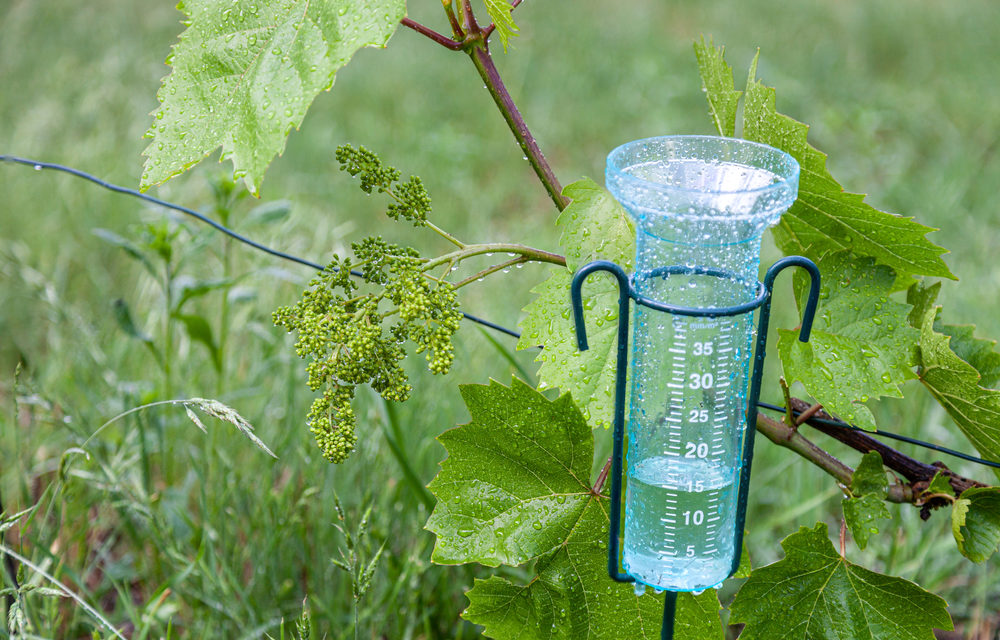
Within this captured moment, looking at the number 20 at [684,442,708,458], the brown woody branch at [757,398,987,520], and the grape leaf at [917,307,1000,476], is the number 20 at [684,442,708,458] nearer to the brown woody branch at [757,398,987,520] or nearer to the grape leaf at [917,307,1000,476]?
the brown woody branch at [757,398,987,520]

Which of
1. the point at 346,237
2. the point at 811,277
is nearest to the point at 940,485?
the point at 811,277

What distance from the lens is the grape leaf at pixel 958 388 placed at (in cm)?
145

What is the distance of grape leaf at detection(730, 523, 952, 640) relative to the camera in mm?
1407

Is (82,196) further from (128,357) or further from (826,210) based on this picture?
(826,210)

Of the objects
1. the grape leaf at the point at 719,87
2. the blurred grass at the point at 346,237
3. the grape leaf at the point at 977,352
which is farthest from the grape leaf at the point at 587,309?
the blurred grass at the point at 346,237

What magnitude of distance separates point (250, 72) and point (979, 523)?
1.31 metres

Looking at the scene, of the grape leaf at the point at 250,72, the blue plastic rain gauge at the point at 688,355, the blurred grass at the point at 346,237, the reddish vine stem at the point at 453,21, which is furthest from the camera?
the blurred grass at the point at 346,237

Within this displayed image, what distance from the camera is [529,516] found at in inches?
54.6

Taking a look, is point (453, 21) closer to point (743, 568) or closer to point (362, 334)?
point (362, 334)

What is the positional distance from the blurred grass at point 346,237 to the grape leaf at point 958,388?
0.86 meters

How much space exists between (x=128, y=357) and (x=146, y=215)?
80 cm

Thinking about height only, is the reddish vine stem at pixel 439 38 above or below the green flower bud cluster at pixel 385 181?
above

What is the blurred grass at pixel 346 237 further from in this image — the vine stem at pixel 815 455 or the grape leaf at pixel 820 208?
the grape leaf at pixel 820 208

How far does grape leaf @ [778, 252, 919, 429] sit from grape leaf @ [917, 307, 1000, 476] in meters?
0.06
